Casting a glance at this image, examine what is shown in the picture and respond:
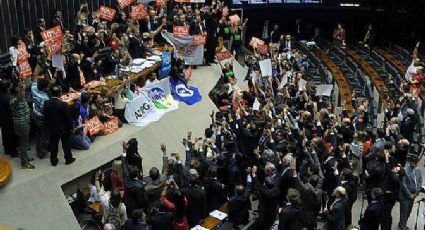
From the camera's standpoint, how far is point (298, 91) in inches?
668

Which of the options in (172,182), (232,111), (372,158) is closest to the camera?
(172,182)

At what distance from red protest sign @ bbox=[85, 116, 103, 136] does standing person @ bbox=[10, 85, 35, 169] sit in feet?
4.99

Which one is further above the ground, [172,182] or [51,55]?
[51,55]

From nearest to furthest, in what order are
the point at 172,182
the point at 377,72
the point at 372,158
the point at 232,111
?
the point at 172,182
the point at 372,158
the point at 232,111
the point at 377,72

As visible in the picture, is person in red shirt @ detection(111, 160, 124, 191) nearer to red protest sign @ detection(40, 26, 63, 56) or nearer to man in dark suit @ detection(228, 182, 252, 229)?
man in dark suit @ detection(228, 182, 252, 229)

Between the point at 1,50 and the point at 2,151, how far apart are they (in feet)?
13.7

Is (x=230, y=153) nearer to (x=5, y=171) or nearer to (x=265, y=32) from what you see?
(x=5, y=171)

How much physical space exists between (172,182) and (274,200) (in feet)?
6.67

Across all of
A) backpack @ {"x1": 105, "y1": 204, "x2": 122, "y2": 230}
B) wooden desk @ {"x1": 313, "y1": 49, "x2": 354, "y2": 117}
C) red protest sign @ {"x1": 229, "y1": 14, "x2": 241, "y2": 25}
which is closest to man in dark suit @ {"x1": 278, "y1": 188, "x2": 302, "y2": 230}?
backpack @ {"x1": 105, "y1": 204, "x2": 122, "y2": 230}

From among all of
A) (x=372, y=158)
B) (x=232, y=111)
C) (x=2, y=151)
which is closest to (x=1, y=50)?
(x=2, y=151)

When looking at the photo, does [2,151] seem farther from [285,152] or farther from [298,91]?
[298,91]

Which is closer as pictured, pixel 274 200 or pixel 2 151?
pixel 274 200

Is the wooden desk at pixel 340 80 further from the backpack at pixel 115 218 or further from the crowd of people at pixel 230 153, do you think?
the backpack at pixel 115 218

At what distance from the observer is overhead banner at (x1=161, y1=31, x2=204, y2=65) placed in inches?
707
